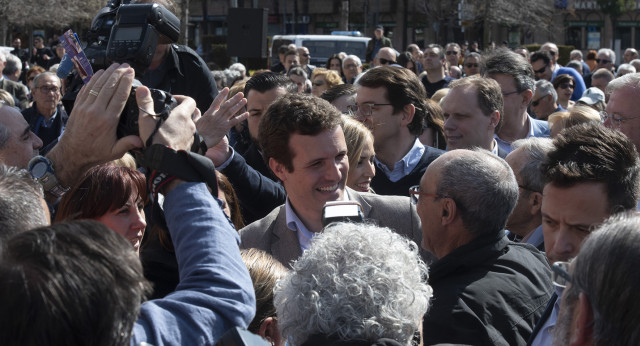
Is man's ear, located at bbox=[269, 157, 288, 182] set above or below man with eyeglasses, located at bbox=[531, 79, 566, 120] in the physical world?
below

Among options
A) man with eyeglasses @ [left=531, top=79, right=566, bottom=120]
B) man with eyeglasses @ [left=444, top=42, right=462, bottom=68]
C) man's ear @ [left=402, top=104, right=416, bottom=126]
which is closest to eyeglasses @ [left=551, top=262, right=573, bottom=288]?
man's ear @ [left=402, top=104, right=416, bottom=126]

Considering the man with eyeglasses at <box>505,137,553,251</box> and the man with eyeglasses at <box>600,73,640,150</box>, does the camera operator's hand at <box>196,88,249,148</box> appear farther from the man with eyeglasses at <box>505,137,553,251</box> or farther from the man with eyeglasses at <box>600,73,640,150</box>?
the man with eyeglasses at <box>600,73,640,150</box>

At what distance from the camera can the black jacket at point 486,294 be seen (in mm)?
2729

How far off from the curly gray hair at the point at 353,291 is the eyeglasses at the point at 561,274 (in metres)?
0.37

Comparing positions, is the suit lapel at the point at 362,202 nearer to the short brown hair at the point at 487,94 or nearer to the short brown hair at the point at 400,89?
the short brown hair at the point at 400,89

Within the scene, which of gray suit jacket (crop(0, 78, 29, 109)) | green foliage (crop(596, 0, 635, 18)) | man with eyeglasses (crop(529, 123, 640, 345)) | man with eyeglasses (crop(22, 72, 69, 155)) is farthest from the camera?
green foliage (crop(596, 0, 635, 18))

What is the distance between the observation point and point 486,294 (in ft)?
9.21

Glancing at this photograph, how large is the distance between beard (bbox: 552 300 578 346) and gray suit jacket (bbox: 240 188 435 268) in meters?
1.76

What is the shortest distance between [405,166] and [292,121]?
56.4 inches

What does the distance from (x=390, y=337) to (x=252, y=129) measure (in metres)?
3.47

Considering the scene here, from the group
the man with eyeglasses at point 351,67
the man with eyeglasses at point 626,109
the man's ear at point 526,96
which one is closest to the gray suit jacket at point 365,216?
the man with eyeglasses at point 626,109

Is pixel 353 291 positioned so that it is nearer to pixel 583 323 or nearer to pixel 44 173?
pixel 583 323

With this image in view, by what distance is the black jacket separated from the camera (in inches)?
107

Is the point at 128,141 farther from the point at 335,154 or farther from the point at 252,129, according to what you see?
the point at 252,129
